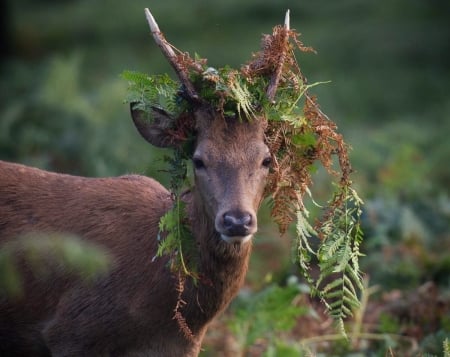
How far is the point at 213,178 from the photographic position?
5.75 metres

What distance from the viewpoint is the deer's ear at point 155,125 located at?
6043 mm

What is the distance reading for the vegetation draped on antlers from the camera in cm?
584

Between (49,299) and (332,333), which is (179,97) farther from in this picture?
(332,333)

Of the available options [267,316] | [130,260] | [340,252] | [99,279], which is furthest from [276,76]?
[267,316]

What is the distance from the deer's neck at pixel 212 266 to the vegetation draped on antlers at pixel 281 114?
0.31 metres

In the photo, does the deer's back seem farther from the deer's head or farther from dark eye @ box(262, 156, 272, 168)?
dark eye @ box(262, 156, 272, 168)

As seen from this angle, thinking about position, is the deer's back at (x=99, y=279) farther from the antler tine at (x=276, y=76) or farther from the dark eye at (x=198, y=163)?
the antler tine at (x=276, y=76)

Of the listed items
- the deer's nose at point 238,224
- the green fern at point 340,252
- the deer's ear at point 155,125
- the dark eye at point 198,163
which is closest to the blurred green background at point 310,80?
the deer's ear at point 155,125

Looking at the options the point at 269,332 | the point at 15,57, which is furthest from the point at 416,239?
the point at 15,57

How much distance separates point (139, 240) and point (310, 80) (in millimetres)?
12150

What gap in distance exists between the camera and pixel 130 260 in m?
6.26

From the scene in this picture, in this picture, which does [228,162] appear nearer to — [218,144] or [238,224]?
[218,144]

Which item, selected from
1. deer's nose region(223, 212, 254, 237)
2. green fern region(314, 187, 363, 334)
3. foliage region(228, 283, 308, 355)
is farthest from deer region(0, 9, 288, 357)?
foliage region(228, 283, 308, 355)

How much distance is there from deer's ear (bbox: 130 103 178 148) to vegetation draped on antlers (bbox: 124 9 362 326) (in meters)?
0.05
